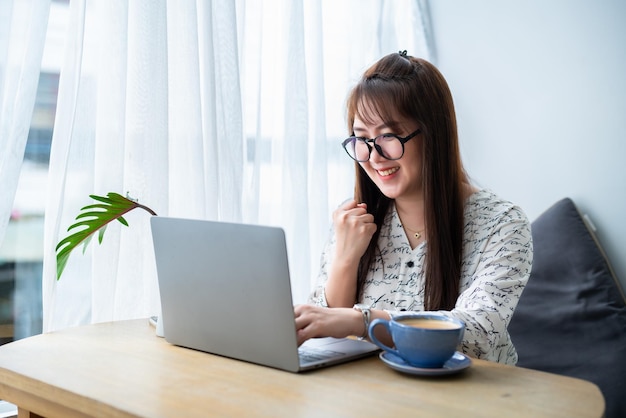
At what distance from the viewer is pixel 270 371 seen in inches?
43.1

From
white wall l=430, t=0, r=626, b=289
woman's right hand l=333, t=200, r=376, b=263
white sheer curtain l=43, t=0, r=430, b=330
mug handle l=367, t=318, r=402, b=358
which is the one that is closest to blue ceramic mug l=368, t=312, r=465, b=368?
mug handle l=367, t=318, r=402, b=358

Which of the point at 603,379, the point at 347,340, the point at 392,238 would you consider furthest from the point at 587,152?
the point at 347,340

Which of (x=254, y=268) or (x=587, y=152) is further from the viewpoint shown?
(x=587, y=152)

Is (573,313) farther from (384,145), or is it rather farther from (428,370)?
(428,370)

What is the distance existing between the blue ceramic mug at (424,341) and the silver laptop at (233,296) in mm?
104

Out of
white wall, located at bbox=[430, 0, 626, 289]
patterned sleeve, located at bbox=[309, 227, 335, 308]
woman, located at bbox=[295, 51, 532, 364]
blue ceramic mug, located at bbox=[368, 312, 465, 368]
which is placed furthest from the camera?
white wall, located at bbox=[430, 0, 626, 289]

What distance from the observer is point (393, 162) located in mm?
1556

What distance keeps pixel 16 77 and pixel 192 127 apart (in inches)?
18.5

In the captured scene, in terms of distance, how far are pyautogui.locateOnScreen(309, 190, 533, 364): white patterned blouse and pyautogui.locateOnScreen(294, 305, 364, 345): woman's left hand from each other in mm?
124

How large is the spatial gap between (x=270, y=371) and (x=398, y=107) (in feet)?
2.27

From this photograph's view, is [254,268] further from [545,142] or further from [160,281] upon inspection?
[545,142]

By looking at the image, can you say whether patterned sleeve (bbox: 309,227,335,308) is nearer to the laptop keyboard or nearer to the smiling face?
the smiling face

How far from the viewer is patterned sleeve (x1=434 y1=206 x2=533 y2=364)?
1.25 m

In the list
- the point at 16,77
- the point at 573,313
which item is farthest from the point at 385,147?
the point at 573,313
